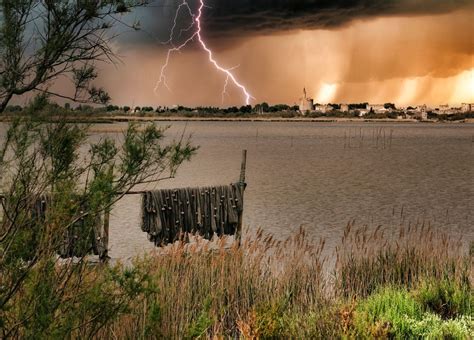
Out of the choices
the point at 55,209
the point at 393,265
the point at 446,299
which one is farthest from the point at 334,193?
the point at 55,209

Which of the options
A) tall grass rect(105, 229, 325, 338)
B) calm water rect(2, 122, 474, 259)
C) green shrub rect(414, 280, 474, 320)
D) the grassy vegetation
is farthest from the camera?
calm water rect(2, 122, 474, 259)

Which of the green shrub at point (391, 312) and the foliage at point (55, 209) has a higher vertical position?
the foliage at point (55, 209)

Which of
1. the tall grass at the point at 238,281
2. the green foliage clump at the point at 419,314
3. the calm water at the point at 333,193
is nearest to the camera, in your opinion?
the green foliage clump at the point at 419,314

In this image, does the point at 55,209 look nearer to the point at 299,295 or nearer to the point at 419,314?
the point at 299,295

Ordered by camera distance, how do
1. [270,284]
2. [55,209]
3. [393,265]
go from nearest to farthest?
[55,209]
[270,284]
[393,265]

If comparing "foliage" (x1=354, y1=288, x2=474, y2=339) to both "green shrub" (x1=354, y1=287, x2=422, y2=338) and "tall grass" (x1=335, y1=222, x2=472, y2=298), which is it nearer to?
"green shrub" (x1=354, y1=287, x2=422, y2=338)

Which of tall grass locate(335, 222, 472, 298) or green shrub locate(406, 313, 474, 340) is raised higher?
tall grass locate(335, 222, 472, 298)

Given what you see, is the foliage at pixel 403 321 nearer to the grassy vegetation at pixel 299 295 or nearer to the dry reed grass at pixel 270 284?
the grassy vegetation at pixel 299 295

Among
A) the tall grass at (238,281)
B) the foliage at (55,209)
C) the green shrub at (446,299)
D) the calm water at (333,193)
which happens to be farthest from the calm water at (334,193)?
the foliage at (55,209)

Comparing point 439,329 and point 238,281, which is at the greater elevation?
point 238,281

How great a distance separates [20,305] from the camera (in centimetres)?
373

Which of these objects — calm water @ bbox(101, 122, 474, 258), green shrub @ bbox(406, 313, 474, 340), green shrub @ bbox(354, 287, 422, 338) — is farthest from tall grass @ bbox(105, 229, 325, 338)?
calm water @ bbox(101, 122, 474, 258)

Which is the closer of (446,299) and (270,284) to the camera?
(270,284)

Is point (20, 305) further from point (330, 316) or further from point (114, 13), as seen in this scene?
point (330, 316)
